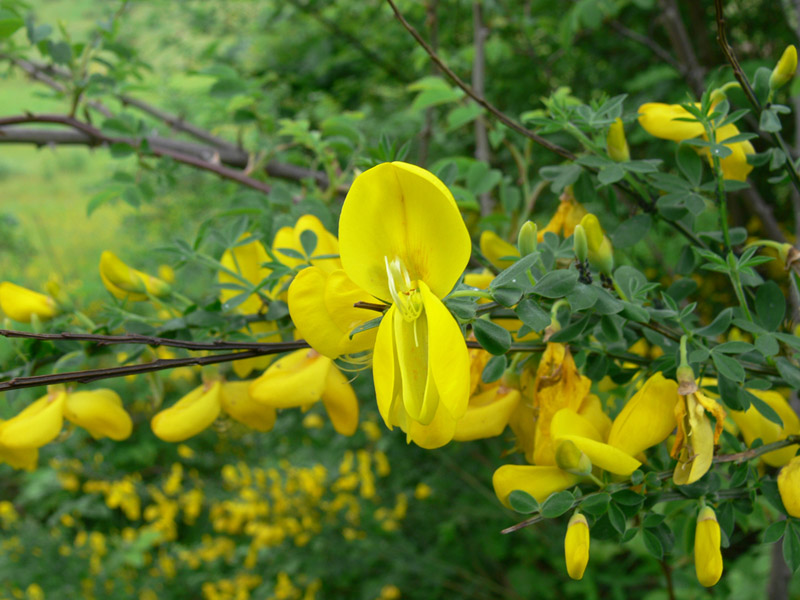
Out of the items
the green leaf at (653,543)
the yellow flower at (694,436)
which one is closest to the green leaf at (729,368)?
the yellow flower at (694,436)

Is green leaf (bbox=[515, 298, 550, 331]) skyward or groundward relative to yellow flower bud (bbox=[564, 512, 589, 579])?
skyward

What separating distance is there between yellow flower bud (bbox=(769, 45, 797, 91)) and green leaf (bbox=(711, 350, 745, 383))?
0.77 feet

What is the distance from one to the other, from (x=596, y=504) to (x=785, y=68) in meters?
0.37

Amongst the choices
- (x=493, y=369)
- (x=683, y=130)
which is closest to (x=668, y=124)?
(x=683, y=130)

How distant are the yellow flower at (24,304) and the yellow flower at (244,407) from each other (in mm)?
202

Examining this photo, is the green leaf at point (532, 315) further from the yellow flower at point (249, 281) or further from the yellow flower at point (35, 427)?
the yellow flower at point (35, 427)

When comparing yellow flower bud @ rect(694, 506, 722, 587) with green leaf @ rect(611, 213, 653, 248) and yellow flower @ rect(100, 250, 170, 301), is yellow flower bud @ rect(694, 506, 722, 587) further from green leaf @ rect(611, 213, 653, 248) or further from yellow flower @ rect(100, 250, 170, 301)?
yellow flower @ rect(100, 250, 170, 301)

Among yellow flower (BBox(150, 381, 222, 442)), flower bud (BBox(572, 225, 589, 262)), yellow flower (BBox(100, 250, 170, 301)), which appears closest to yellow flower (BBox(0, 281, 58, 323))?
yellow flower (BBox(100, 250, 170, 301))

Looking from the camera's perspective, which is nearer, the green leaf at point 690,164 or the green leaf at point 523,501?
the green leaf at point 523,501

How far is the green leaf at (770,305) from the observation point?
21.4 inches

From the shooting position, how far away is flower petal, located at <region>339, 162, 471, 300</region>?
37 cm

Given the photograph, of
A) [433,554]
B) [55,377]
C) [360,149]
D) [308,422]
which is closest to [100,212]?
[308,422]

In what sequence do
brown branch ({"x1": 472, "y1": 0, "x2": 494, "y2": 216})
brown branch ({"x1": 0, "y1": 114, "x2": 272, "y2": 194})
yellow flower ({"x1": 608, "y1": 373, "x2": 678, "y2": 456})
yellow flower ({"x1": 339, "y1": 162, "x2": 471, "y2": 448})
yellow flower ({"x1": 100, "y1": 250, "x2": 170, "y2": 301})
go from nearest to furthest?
yellow flower ({"x1": 339, "y1": 162, "x2": 471, "y2": 448}) → yellow flower ({"x1": 608, "y1": 373, "x2": 678, "y2": 456}) → yellow flower ({"x1": 100, "y1": 250, "x2": 170, "y2": 301}) → brown branch ({"x1": 0, "y1": 114, "x2": 272, "y2": 194}) → brown branch ({"x1": 472, "y1": 0, "x2": 494, "y2": 216})

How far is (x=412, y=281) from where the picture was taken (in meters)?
0.40
